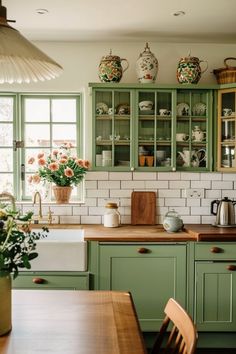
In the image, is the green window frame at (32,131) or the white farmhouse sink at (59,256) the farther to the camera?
the green window frame at (32,131)

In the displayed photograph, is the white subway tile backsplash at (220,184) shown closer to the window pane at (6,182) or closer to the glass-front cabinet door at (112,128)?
the glass-front cabinet door at (112,128)

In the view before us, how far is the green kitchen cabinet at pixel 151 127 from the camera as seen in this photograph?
3.71 metres

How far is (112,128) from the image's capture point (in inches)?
147

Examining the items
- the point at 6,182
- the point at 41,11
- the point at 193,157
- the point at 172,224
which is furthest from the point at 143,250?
the point at 41,11

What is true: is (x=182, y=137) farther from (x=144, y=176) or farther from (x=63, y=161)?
(x=63, y=161)

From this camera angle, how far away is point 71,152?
406cm

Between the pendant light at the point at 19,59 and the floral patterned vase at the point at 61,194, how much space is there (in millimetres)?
2347

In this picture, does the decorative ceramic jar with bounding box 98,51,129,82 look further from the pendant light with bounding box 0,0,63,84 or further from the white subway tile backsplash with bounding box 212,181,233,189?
the pendant light with bounding box 0,0,63,84

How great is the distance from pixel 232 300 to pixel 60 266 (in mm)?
1380

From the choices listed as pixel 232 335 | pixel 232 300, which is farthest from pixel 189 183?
pixel 232 335

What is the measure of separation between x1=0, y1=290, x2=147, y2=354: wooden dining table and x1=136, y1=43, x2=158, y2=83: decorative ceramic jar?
2171 millimetres

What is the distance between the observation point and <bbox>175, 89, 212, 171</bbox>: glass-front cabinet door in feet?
12.4

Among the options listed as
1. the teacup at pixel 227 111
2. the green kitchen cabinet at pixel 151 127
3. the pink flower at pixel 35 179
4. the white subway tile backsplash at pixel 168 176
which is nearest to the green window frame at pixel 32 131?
the pink flower at pixel 35 179

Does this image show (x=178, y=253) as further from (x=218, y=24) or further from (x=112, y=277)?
(x=218, y=24)
